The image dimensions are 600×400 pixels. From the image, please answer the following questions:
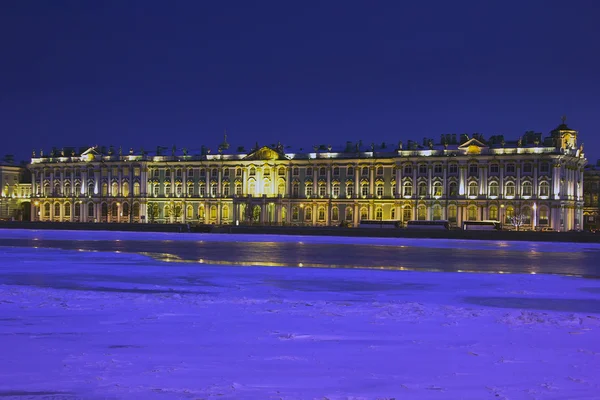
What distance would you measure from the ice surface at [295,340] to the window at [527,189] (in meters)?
62.5

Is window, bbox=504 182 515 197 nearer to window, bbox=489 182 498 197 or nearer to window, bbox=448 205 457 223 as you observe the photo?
window, bbox=489 182 498 197

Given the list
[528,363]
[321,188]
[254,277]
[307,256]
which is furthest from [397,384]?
[321,188]

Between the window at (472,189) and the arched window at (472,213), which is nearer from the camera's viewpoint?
the arched window at (472,213)

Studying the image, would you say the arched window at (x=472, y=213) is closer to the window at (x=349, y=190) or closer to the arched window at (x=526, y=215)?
the arched window at (x=526, y=215)

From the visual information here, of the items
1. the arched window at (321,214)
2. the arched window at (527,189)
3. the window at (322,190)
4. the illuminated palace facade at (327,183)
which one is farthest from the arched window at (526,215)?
the window at (322,190)

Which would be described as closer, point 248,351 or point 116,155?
point 248,351

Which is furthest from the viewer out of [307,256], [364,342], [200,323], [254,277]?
[307,256]

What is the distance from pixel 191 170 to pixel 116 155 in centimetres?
1153

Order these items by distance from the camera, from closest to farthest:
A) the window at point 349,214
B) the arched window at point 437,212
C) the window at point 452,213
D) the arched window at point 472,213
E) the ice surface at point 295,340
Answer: the ice surface at point 295,340 → the arched window at point 472,213 → the window at point 452,213 → the arched window at point 437,212 → the window at point 349,214

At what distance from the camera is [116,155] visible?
99625 mm

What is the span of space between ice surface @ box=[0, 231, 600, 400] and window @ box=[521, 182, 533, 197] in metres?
62.5

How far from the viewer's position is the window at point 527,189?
7950 centimetres

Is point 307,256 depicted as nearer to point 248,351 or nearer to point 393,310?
point 393,310

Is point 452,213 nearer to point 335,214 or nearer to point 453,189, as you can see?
point 453,189
